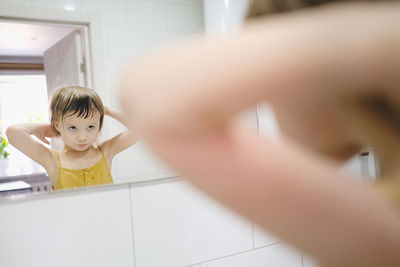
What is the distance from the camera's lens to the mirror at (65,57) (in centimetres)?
64

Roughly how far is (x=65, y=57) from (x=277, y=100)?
1.95 ft

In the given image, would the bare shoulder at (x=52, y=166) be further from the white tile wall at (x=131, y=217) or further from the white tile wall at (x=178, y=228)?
the white tile wall at (x=178, y=228)

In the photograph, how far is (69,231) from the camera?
0.64 m

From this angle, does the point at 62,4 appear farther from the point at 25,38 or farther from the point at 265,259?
the point at 265,259

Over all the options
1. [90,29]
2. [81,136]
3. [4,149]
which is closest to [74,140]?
[81,136]

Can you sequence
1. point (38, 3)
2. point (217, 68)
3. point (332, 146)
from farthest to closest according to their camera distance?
point (38, 3) → point (332, 146) → point (217, 68)

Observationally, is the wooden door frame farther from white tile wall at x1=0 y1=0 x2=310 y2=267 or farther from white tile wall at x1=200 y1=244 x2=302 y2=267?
white tile wall at x1=200 y1=244 x2=302 y2=267

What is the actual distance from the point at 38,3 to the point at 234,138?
64cm

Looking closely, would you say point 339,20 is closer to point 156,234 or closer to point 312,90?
point 312,90

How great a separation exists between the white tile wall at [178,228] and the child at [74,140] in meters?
0.10

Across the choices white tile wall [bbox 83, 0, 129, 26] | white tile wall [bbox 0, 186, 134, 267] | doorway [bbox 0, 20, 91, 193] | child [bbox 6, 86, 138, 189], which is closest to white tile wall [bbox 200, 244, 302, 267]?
white tile wall [bbox 0, 186, 134, 267]

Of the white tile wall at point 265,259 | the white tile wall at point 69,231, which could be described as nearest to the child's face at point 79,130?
the white tile wall at point 69,231

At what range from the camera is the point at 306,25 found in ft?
0.51

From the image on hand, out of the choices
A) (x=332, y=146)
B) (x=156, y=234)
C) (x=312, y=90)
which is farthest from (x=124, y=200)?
(x=312, y=90)
